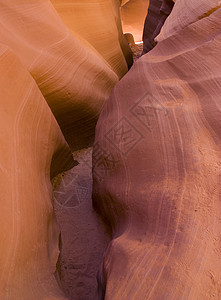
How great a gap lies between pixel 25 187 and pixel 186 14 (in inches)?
77.2

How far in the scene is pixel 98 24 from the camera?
3477 mm

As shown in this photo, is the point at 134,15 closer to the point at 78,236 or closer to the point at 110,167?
the point at 110,167

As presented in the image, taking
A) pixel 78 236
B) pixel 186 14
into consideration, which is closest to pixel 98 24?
pixel 186 14

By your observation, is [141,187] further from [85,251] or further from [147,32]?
[147,32]

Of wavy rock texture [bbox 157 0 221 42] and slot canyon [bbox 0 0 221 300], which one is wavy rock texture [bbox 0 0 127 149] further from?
wavy rock texture [bbox 157 0 221 42]

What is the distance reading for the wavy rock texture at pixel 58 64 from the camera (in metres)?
2.20

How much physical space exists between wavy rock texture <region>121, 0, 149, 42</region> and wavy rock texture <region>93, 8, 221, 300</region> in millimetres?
5808

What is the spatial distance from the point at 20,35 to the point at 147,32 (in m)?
2.68

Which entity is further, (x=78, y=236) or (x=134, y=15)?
(x=134, y=15)

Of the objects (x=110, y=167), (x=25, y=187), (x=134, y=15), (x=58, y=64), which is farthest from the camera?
(x=134, y=15)

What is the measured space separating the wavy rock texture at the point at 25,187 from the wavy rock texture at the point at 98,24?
1.49 m

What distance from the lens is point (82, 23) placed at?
3281 millimetres

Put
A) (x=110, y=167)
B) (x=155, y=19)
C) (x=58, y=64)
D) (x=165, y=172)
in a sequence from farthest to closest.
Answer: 1. (x=155, y=19)
2. (x=58, y=64)
3. (x=110, y=167)
4. (x=165, y=172)

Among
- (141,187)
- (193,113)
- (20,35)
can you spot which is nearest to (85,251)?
(141,187)
